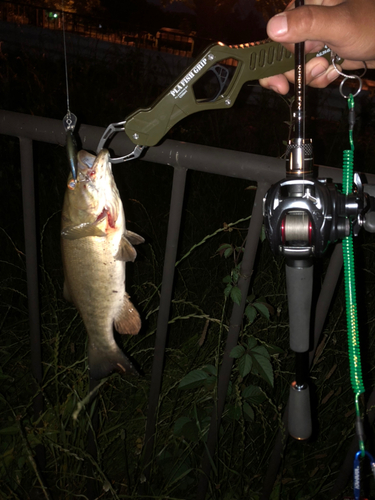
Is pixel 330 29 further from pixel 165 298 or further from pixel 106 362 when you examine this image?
pixel 106 362

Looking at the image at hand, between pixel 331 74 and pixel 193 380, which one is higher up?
pixel 331 74

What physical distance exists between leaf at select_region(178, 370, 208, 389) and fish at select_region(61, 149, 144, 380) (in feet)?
1.64

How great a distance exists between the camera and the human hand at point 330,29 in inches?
38.1

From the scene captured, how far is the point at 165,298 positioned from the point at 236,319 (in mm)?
238

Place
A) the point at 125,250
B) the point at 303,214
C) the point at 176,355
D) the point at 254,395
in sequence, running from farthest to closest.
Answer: the point at 176,355 → the point at 254,395 → the point at 125,250 → the point at 303,214

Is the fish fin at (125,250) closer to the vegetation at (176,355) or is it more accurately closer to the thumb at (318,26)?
the vegetation at (176,355)

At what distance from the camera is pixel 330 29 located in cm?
102

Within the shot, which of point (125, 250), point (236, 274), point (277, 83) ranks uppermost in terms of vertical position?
point (277, 83)

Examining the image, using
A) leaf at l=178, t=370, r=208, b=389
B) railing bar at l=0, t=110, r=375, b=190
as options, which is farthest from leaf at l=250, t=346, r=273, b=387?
railing bar at l=0, t=110, r=375, b=190

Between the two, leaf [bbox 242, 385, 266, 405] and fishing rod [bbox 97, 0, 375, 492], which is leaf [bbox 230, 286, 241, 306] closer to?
fishing rod [bbox 97, 0, 375, 492]

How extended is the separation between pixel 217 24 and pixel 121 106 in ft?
70.7

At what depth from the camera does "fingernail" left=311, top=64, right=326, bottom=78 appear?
1.26 metres

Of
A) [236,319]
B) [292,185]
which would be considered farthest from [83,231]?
[236,319]

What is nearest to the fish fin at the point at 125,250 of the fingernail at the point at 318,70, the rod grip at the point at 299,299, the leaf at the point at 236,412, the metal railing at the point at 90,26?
the rod grip at the point at 299,299
